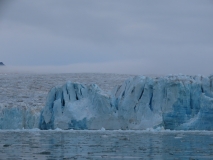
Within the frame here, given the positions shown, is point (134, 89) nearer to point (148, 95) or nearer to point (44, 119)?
point (148, 95)

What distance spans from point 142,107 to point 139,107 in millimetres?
143

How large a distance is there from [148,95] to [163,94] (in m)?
0.70

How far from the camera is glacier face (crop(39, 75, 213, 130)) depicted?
21734 mm

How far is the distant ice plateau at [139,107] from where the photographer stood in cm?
2166

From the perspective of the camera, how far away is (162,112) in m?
21.9

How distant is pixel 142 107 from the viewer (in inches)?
875

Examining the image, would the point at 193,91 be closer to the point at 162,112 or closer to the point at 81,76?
the point at 162,112

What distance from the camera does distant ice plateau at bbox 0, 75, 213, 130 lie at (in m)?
21.7

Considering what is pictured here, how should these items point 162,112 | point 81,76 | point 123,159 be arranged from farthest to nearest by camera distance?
point 81,76 → point 162,112 → point 123,159

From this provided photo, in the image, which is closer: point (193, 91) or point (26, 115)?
point (193, 91)

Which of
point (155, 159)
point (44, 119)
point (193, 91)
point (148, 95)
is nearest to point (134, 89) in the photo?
point (148, 95)

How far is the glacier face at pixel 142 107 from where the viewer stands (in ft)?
71.3

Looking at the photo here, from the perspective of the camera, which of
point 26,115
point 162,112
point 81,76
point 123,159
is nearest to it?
point 123,159

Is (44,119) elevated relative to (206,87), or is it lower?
lower
